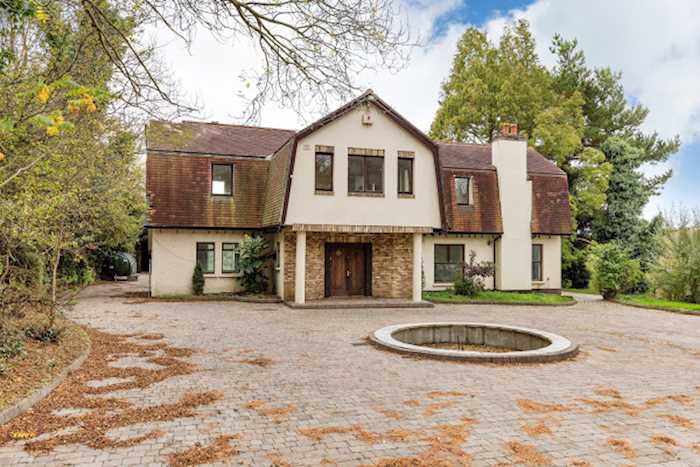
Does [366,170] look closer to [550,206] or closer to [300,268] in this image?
[300,268]

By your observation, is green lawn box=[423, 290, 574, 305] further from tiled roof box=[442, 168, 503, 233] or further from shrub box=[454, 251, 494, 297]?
tiled roof box=[442, 168, 503, 233]

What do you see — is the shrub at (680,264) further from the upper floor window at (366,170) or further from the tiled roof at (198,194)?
the tiled roof at (198,194)

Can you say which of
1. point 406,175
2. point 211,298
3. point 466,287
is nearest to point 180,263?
point 211,298

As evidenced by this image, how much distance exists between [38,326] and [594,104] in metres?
34.9

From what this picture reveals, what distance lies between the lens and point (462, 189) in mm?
22266

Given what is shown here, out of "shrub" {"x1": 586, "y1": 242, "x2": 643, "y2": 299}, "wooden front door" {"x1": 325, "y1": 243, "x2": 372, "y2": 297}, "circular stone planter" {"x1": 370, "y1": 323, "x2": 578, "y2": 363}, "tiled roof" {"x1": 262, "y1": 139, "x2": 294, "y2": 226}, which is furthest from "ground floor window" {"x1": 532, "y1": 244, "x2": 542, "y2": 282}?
"tiled roof" {"x1": 262, "y1": 139, "x2": 294, "y2": 226}

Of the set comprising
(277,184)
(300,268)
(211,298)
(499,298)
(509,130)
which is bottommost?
→ (499,298)

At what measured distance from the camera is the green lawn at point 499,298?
19.4 meters

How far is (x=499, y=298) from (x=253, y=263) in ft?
31.7

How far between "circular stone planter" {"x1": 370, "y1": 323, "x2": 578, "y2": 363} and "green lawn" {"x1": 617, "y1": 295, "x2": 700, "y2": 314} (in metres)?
9.57

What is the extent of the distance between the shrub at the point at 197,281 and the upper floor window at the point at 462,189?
441 inches

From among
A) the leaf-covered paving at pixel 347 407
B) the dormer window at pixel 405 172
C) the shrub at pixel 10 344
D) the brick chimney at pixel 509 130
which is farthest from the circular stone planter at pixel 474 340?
the brick chimney at pixel 509 130

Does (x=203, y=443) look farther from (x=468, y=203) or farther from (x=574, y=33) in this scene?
(x=574, y=33)

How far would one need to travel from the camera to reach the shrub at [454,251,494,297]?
20359 millimetres
